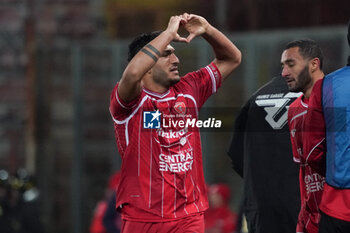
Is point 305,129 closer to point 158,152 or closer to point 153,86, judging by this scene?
point 158,152

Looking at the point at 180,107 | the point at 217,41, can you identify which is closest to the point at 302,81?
the point at 217,41

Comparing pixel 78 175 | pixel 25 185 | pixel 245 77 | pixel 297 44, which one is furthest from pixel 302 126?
pixel 78 175

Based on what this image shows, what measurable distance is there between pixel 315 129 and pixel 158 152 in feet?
3.74

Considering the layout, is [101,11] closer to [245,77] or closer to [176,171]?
[245,77]

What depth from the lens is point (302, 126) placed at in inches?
245

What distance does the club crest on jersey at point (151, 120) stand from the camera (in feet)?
20.7

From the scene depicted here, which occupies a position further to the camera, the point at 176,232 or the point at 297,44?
the point at 297,44

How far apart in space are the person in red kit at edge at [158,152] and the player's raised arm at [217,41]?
1.0 inches

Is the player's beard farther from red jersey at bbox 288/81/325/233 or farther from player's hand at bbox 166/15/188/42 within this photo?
player's hand at bbox 166/15/188/42

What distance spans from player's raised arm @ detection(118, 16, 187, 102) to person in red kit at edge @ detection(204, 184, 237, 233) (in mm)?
5489

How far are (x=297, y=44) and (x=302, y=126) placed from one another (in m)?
0.84

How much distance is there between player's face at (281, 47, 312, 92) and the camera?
21.8ft

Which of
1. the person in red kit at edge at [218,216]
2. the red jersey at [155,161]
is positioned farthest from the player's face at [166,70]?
the person in red kit at edge at [218,216]

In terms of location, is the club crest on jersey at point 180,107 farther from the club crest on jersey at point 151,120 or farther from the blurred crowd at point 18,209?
the blurred crowd at point 18,209
